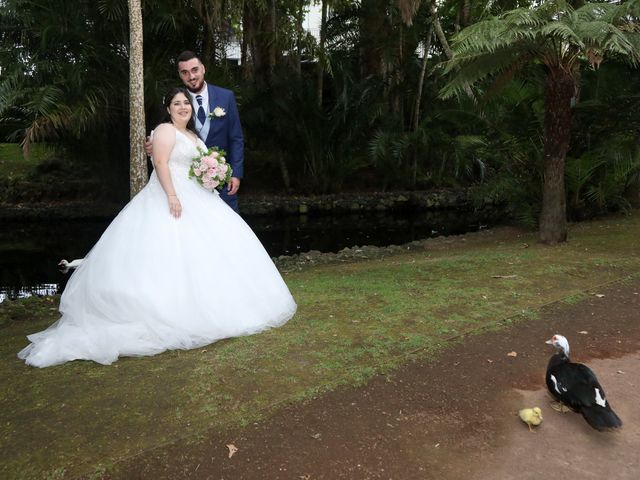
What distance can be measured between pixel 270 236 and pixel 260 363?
9.93 metres

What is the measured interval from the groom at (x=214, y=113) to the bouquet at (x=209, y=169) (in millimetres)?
478

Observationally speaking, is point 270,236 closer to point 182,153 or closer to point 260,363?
point 182,153

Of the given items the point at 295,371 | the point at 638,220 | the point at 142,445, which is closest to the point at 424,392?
the point at 295,371

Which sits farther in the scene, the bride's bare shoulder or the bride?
the bride's bare shoulder

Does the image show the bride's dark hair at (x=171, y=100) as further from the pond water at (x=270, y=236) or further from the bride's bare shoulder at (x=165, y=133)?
the pond water at (x=270, y=236)

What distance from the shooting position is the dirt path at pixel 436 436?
8.76 ft

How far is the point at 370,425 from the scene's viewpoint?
Answer: 304 centimetres

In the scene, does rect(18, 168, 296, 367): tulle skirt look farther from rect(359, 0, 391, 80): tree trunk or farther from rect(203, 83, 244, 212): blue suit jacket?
rect(359, 0, 391, 80): tree trunk

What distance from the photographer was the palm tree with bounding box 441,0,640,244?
6.05 metres

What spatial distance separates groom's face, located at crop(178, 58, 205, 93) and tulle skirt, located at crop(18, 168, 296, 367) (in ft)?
2.99

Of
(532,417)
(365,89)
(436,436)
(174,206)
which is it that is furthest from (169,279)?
(365,89)

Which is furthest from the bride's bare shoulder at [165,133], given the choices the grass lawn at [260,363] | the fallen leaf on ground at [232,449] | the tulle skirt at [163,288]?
the fallen leaf on ground at [232,449]

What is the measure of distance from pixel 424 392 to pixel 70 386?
2.33 m

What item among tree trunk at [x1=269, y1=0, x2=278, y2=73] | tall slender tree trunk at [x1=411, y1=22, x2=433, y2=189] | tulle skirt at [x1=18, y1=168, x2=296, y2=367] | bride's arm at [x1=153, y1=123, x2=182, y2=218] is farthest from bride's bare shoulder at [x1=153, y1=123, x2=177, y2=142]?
tall slender tree trunk at [x1=411, y1=22, x2=433, y2=189]
